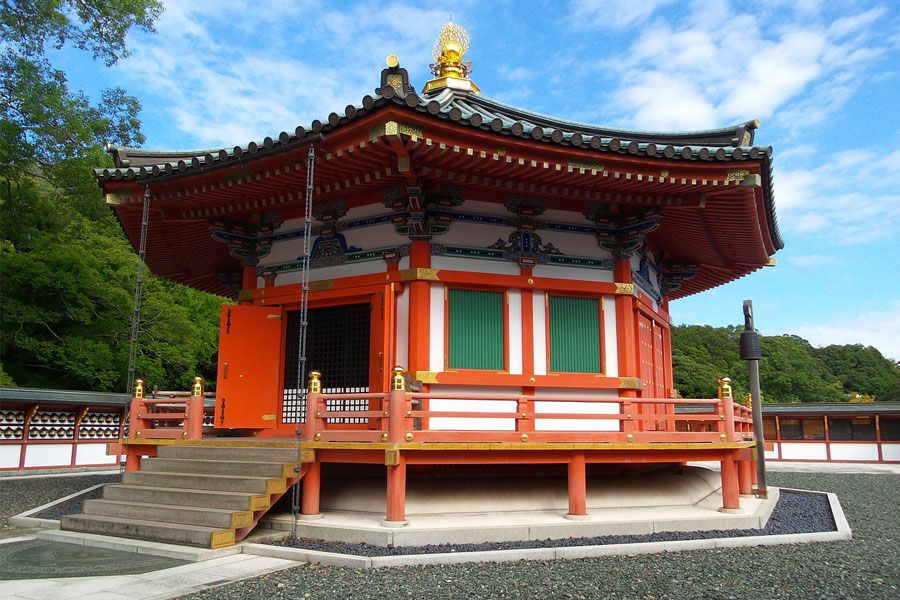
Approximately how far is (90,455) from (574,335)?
1588cm

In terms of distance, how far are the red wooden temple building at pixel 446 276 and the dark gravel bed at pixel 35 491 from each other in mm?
2593

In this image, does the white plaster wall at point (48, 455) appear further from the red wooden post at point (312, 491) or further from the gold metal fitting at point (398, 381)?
the gold metal fitting at point (398, 381)

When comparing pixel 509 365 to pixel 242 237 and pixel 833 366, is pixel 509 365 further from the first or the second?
pixel 833 366

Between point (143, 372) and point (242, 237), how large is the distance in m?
18.8

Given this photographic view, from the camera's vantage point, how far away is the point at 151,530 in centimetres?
747

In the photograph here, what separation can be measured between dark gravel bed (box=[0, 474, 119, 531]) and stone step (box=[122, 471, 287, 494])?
1977mm

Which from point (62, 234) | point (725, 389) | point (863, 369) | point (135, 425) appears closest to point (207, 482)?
point (135, 425)

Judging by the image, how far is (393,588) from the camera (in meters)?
5.77

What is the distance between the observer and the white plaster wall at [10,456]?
16.7m

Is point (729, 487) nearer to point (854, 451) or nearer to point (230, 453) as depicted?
point (230, 453)

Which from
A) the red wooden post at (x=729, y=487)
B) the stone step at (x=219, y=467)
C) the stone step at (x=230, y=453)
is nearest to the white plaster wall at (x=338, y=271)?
the stone step at (x=230, y=453)

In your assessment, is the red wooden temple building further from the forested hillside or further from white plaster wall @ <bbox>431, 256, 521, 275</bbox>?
the forested hillside

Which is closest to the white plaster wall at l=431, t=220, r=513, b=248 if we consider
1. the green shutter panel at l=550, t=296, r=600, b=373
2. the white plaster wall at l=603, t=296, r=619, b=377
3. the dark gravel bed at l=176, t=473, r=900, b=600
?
the green shutter panel at l=550, t=296, r=600, b=373

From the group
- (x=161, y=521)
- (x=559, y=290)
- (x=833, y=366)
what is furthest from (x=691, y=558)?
(x=833, y=366)
